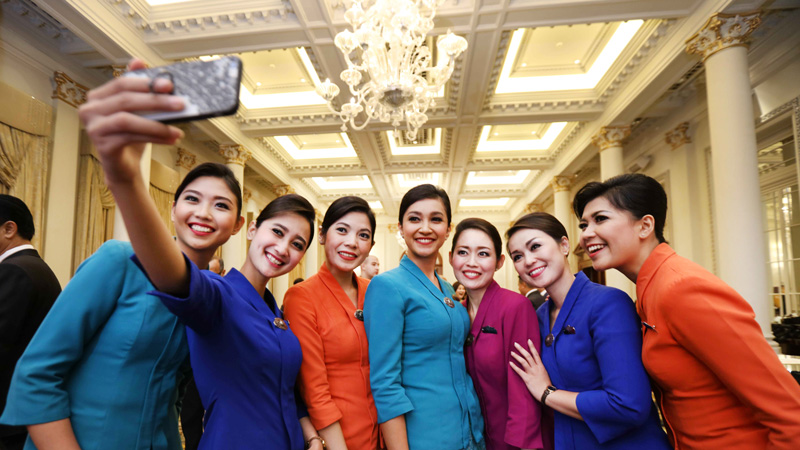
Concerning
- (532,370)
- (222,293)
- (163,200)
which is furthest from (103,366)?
(163,200)

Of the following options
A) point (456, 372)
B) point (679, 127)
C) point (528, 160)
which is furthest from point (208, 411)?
point (528, 160)

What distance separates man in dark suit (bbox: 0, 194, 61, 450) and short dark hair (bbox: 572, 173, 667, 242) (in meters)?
2.51

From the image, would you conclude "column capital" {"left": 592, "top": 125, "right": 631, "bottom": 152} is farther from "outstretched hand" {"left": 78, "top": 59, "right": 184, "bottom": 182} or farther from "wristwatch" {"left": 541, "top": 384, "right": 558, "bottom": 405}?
"outstretched hand" {"left": 78, "top": 59, "right": 184, "bottom": 182}

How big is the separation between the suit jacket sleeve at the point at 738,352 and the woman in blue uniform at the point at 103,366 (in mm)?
1624

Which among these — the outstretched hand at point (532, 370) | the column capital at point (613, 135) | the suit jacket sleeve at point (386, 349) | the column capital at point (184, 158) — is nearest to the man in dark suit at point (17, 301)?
the suit jacket sleeve at point (386, 349)

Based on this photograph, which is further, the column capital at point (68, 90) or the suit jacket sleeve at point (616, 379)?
the column capital at point (68, 90)

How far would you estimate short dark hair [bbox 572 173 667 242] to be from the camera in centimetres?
177

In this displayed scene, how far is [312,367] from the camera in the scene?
1.74 meters

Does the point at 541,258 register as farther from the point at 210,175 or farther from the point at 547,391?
the point at 210,175

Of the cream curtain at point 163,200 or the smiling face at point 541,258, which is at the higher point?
the cream curtain at point 163,200

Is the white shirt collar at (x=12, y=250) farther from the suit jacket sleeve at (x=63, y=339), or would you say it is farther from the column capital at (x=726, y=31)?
the column capital at (x=726, y=31)

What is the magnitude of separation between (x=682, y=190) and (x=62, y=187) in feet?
33.1

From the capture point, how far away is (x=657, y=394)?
67.0 inches

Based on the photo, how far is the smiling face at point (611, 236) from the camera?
1.77 meters
